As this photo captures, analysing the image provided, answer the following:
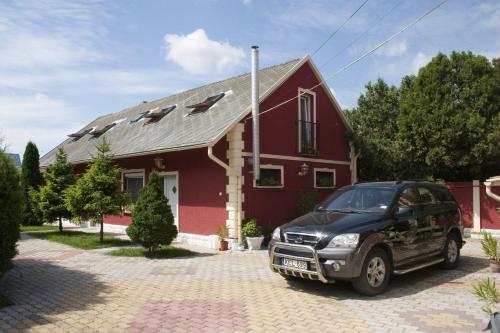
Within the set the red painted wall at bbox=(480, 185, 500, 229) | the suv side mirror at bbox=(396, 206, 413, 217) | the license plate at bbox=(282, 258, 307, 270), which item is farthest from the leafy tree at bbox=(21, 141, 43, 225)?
the red painted wall at bbox=(480, 185, 500, 229)

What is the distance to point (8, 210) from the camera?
239 inches

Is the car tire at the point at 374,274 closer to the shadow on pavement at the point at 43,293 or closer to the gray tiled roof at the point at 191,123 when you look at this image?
the shadow on pavement at the point at 43,293

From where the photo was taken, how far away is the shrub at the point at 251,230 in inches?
451

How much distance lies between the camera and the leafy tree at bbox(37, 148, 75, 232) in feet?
49.8

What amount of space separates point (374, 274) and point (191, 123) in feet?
29.1

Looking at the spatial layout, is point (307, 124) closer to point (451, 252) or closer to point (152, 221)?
point (152, 221)

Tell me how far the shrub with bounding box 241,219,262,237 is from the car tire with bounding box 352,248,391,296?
5.23 meters

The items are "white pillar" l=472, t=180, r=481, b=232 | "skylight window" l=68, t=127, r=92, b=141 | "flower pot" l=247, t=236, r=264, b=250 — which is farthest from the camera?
"skylight window" l=68, t=127, r=92, b=141

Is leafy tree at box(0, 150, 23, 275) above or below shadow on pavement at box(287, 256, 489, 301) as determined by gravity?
above

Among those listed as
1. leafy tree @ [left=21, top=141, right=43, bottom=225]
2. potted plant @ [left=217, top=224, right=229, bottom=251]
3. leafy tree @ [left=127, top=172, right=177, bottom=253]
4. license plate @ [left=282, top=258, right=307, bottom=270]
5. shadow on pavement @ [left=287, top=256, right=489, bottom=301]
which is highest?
leafy tree @ [left=21, top=141, right=43, bottom=225]

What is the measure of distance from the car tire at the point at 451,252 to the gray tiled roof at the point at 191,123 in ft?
19.7

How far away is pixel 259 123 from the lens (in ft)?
41.7

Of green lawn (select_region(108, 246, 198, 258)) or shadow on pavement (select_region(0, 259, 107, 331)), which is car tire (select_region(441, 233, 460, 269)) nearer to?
green lawn (select_region(108, 246, 198, 258))

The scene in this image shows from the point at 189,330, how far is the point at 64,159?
12.9 m
